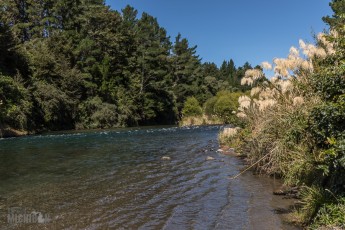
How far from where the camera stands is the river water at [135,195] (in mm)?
8508

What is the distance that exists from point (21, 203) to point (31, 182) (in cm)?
291

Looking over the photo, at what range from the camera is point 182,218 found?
8.73 metres

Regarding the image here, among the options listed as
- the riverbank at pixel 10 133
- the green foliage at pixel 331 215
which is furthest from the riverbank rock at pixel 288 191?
the riverbank at pixel 10 133

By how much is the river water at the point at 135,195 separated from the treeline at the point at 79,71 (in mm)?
24767

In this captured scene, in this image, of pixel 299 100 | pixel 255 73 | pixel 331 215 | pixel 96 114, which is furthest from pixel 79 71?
pixel 331 215

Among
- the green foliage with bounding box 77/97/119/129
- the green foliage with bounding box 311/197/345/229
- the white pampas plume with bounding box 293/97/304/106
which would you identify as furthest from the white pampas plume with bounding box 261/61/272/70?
the green foliage with bounding box 77/97/119/129

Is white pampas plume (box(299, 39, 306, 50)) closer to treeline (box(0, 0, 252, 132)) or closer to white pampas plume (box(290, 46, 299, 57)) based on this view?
white pampas plume (box(290, 46, 299, 57))

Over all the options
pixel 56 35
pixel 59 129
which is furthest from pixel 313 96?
pixel 56 35

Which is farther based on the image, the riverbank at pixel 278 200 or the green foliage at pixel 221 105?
the green foliage at pixel 221 105

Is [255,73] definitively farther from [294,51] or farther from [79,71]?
[79,71]

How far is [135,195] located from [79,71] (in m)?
45.3

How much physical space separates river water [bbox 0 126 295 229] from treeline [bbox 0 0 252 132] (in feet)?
81.3

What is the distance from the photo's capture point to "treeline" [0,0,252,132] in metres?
43.0

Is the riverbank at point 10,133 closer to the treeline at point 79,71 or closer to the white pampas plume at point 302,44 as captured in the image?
the treeline at point 79,71
